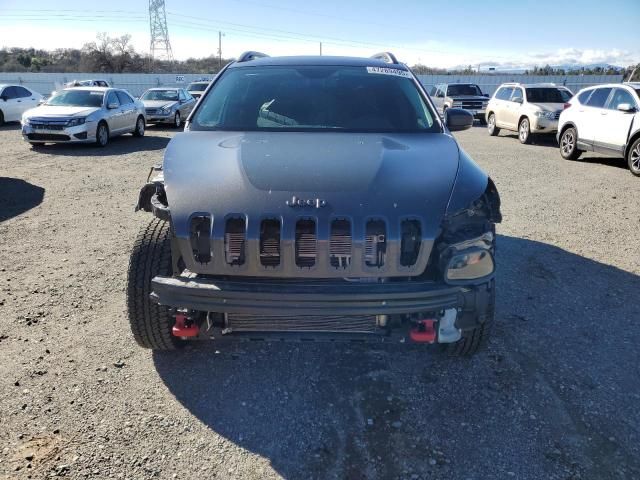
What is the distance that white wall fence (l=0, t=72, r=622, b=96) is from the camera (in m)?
34.2

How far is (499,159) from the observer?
39.1 feet

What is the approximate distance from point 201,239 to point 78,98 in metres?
13.0

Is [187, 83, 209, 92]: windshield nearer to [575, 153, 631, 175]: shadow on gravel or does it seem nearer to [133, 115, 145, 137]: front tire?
[133, 115, 145, 137]: front tire

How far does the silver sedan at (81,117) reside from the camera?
40.2 ft

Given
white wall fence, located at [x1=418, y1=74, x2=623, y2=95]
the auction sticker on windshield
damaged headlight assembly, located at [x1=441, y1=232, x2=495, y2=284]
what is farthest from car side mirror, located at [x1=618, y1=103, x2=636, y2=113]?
white wall fence, located at [x1=418, y1=74, x2=623, y2=95]

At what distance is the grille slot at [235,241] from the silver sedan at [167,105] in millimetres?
16230

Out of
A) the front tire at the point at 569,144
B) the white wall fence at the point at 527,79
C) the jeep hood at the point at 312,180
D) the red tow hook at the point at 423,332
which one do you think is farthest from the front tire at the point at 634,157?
the white wall fence at the point at 527,79

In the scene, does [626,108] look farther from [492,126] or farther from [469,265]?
[469,265]

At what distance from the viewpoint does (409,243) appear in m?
2.59

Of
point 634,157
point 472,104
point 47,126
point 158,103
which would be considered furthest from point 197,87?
point 634,157

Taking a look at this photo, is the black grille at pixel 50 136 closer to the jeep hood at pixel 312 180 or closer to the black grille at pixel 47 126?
the black grille at pixel 47 126

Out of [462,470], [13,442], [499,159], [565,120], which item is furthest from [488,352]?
[565,120]

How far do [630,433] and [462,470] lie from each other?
100cm

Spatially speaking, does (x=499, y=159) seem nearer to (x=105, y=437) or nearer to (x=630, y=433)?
(x=630, y=433)
